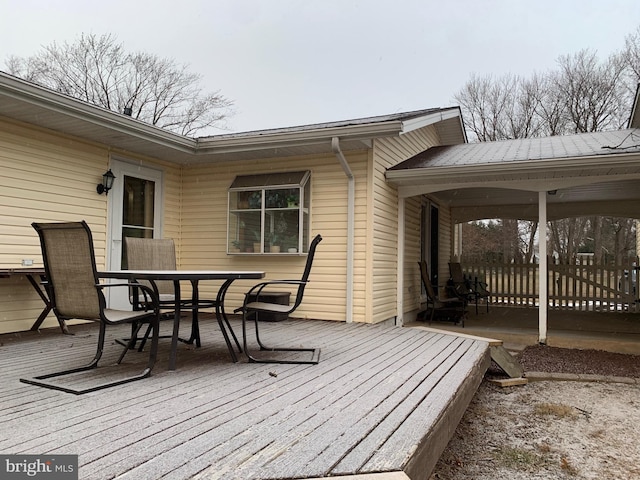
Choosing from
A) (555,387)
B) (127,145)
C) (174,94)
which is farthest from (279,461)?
(174,94)

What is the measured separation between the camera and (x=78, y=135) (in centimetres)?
541

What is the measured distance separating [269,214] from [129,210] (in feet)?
6.07

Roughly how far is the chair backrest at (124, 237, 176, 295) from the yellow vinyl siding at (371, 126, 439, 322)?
2.52 m

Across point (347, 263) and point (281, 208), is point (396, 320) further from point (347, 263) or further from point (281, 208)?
point (281, 208)

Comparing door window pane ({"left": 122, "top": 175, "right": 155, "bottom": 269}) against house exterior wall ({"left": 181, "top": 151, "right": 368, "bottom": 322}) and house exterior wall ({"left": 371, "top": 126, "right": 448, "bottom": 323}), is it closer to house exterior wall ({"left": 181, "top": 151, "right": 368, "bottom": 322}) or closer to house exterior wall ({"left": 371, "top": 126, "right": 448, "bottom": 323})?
house exterior wall ({"left": 181, "top": 151, "right": 368, "bottom": 322})

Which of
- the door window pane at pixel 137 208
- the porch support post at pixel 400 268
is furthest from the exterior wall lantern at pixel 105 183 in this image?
the porch support post at pixel 400 268

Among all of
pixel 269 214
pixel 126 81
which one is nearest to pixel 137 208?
pixel 269 214

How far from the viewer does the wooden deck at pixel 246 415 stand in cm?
170

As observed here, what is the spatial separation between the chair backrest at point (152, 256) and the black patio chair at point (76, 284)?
3.54 ft

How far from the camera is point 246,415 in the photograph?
2.22m

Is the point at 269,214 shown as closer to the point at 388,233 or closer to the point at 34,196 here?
the point at 388,233

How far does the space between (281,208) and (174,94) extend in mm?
12960

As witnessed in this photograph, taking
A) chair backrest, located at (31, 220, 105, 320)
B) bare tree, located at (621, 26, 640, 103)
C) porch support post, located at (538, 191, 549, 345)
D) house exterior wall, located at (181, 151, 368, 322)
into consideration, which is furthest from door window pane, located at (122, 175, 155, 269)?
bare tree, located at (621, 26, 640, 103)

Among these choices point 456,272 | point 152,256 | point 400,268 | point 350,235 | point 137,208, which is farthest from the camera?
point 456,272
